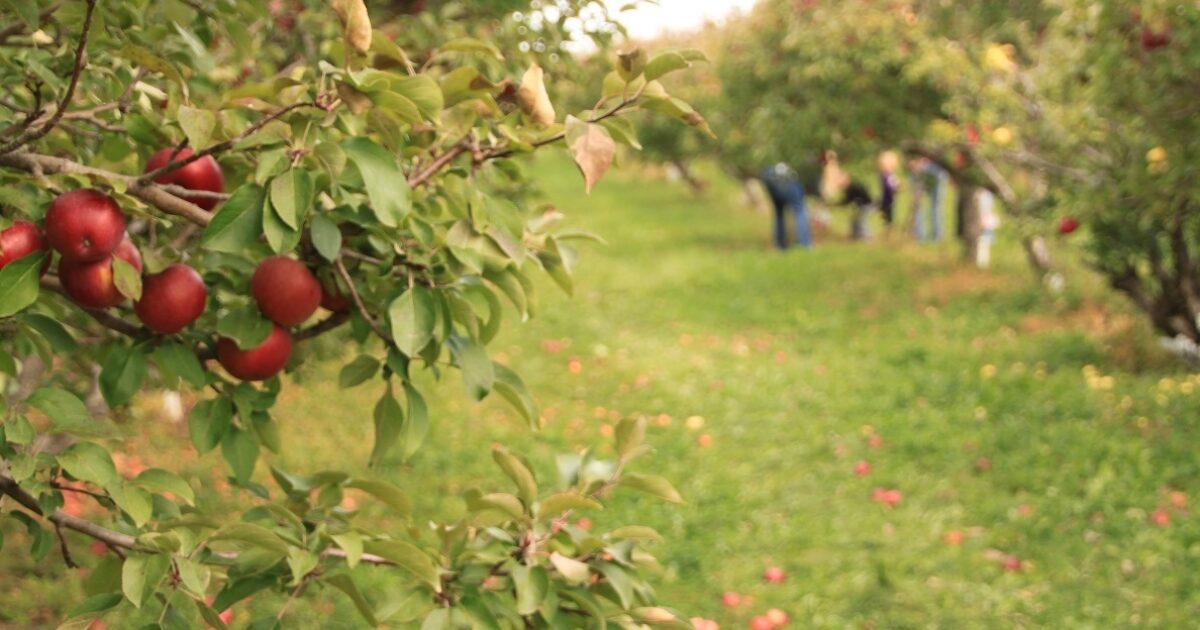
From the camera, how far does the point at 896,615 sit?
463 cm

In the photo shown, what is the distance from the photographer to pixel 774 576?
5008 mm

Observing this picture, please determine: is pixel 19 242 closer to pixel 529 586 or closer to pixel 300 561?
pixel 300 561

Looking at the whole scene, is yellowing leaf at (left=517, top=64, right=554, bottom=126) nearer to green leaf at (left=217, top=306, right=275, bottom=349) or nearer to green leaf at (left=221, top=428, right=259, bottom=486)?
green leaf at (left=217, top=306, right=275, bottom=349)

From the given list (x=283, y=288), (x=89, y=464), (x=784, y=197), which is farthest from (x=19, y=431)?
(x=784, y=197)

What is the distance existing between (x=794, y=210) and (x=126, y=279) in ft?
47.1

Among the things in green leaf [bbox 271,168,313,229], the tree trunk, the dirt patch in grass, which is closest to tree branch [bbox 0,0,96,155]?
green leaf [bbox 271,168,313,229]

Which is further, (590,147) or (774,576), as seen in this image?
(774,576)

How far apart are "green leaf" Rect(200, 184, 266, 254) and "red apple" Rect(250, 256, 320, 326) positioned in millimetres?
191

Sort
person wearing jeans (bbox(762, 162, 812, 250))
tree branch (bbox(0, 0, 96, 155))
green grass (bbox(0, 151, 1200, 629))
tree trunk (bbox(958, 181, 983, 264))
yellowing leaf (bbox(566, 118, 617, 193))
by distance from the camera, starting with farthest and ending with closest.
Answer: person wearing jeans (bbox(762, 162, 812, 250))
tree trunk (bbox(958, 181, 983, 264))
green grass (bbox(0, 151, 1200, 629))
tree branch (bbox(0, 0, 96, 155))
yellowing leaf (bbox(566, 118, 617, 193))

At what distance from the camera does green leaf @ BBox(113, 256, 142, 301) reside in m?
1.76

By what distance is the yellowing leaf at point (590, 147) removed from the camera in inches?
61.6

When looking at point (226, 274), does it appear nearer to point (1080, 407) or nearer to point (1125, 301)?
point (1080, 407)

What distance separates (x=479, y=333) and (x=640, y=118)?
1821 cm

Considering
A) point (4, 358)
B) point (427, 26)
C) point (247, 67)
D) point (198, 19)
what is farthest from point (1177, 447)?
point (4, 358)
